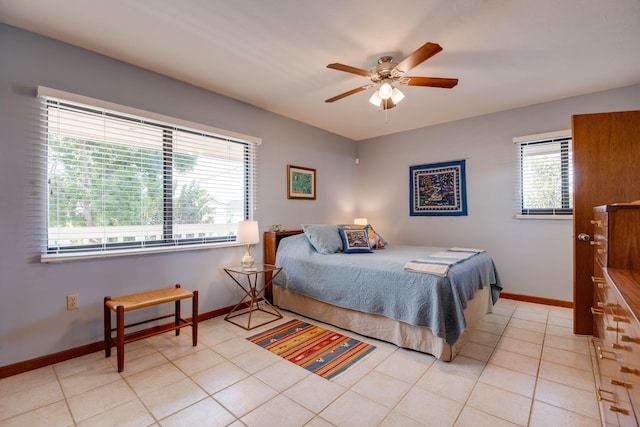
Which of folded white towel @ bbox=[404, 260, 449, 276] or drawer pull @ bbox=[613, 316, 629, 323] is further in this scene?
folded white towel @ bbox=[404, 260, 449, 276]

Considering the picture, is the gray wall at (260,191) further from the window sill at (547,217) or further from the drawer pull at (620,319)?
the drawer pull at (620,319)

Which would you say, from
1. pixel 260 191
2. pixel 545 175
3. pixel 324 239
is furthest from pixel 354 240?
pixel 545 175

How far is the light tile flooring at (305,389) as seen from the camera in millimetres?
1605

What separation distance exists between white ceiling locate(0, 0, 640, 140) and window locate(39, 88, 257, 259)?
0.56 metres

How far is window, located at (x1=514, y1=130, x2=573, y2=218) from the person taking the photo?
3369 millimetres

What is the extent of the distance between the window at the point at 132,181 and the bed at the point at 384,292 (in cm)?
92

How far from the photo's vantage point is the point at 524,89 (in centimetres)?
311

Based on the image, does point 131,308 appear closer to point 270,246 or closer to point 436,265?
point 270,246

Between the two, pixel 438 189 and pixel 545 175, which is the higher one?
pixel 545 175

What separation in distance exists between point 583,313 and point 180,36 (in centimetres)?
405

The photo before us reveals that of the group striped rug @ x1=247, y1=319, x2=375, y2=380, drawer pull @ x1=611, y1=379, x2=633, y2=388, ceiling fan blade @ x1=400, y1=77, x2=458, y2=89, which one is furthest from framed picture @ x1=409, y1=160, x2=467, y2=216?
drawer pull @ x1=611, y1=379, x2=633, y2=388

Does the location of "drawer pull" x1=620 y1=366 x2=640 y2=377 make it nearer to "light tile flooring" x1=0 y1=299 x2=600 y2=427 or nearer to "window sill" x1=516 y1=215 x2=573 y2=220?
"light tile flooring" x1=0 y1=299 x2=600 y2=427

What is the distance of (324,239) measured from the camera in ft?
11.1

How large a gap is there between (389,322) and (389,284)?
35cm
